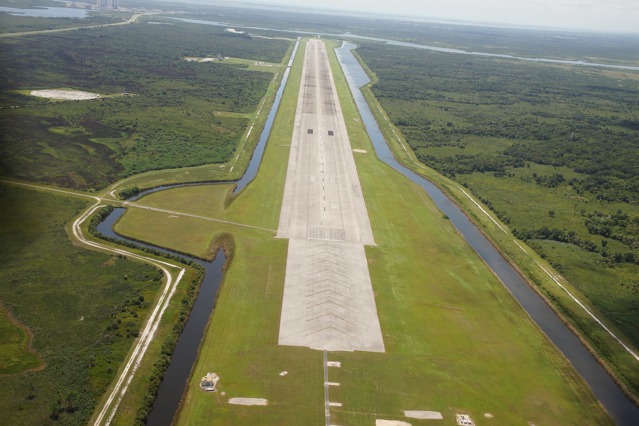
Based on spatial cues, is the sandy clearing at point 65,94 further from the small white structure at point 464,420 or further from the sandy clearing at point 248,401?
the small white structure at point 464,420

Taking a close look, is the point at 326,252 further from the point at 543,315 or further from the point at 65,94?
the point at 65,94

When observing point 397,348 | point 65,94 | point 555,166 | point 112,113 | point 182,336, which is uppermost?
point 65,94

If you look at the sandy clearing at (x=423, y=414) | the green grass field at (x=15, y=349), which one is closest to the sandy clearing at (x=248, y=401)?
the sandy clearing at (x=423, y=414)

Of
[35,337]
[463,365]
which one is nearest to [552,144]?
[463,365]

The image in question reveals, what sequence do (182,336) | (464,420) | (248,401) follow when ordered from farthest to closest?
(182,336) < (248,401) < (464,420)

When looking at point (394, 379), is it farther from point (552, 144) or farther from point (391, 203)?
point (552, 144)

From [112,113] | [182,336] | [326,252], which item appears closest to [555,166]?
[326,252]
